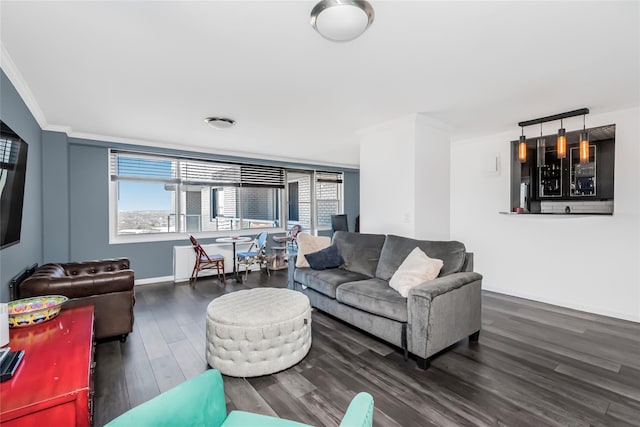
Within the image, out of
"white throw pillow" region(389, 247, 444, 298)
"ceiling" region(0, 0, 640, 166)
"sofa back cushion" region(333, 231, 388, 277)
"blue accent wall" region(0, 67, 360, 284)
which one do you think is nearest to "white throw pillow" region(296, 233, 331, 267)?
"sofa back cushion" region(333, 231, 388, 277)

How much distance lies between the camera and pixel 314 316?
3633 millimetres

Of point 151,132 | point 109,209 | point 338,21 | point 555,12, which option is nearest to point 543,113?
point 555,12

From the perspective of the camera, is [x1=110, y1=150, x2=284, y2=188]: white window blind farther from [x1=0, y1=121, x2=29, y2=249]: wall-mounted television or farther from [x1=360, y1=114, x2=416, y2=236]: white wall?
[x1=360, y1=114, x2=416, y2=236]: white wall

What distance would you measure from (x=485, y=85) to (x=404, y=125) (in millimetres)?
1134

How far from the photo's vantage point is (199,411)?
3.73ft

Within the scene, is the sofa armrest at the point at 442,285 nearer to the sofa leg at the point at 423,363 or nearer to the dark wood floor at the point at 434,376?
the sofa leg at the point at 423,363

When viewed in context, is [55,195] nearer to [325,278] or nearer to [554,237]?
[325,278]

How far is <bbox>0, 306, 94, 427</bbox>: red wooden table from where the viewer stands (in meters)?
1.12

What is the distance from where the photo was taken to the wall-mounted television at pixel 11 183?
219 cm

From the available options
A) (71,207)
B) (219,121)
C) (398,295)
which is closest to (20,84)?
(219,121)

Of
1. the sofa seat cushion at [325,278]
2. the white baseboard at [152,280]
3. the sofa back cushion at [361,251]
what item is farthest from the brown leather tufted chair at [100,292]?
the sofa back cushion at [361,251]

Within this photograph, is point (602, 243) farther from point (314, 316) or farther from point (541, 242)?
point (314, 316)

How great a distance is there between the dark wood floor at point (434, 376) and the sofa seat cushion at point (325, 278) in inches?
16.1

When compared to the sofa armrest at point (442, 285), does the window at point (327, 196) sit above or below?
above
